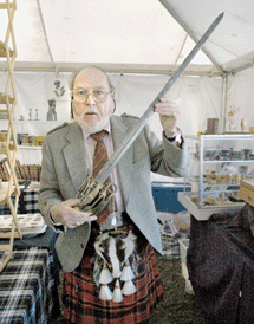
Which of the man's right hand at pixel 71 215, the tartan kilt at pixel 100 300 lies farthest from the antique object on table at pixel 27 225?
the man's right hand at pixel 71 215

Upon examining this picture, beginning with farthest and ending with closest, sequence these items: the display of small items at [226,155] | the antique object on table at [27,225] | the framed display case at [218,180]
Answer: the display of small items at [226,155]
the framed display case at [218,180]
the antique object on table at [27,225]

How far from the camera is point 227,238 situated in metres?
1.88

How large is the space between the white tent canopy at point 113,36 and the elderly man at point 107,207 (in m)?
1.82

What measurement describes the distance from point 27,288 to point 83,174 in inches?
22.0

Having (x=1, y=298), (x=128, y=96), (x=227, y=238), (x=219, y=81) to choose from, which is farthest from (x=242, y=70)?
(x=1, y=298)

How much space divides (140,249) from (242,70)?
3291 mm

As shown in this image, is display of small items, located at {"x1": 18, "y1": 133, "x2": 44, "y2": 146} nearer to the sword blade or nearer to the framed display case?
the framed display case

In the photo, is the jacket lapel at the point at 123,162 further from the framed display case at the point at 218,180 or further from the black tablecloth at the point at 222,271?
the framed display case at the point at 218,180

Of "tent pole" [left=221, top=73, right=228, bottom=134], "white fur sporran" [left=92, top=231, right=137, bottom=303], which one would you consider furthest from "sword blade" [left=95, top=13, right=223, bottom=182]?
"tent pole" [left=221, top=73, right=228, bottom=134]

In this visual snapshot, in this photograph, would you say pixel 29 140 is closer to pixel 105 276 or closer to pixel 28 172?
pixel 28 172

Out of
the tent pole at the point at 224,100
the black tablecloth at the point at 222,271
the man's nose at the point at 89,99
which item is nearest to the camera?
the man's nose at the point at 89,99

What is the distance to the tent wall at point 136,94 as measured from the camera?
4531mm

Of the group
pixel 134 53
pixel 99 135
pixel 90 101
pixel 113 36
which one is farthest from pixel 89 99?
pixel 134 53

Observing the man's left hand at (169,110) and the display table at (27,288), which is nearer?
the man's left hand at (169,110)
